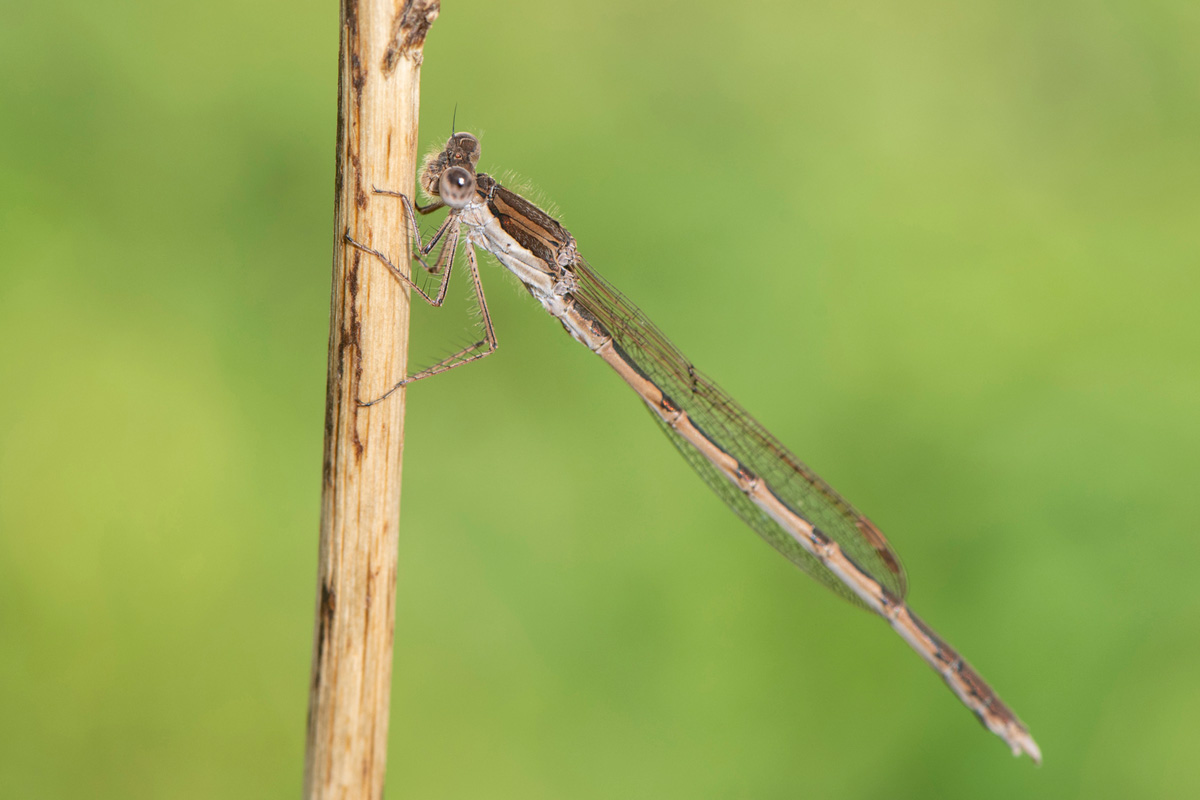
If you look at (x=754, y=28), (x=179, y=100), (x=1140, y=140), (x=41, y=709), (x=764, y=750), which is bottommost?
(x=764, y=750)

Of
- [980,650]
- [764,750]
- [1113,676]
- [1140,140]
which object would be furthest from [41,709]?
[1140,140]

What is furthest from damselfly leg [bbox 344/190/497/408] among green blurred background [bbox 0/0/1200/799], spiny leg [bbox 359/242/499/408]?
green blurred background [bbox 0/0/1200/799]

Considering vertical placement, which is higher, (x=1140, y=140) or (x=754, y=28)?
(x=754, y=28)

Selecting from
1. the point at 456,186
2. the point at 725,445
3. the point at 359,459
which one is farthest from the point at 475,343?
the point at 725,445

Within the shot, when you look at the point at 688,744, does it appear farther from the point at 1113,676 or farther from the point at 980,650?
the point at 1113,676

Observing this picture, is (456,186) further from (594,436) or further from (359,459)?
(594,436)

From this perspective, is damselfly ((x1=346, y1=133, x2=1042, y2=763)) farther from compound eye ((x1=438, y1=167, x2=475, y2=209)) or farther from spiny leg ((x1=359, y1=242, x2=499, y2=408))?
compound eye ((x1=438, y1=167, x2=475, y2=209))

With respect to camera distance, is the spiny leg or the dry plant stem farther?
the spiny leg
